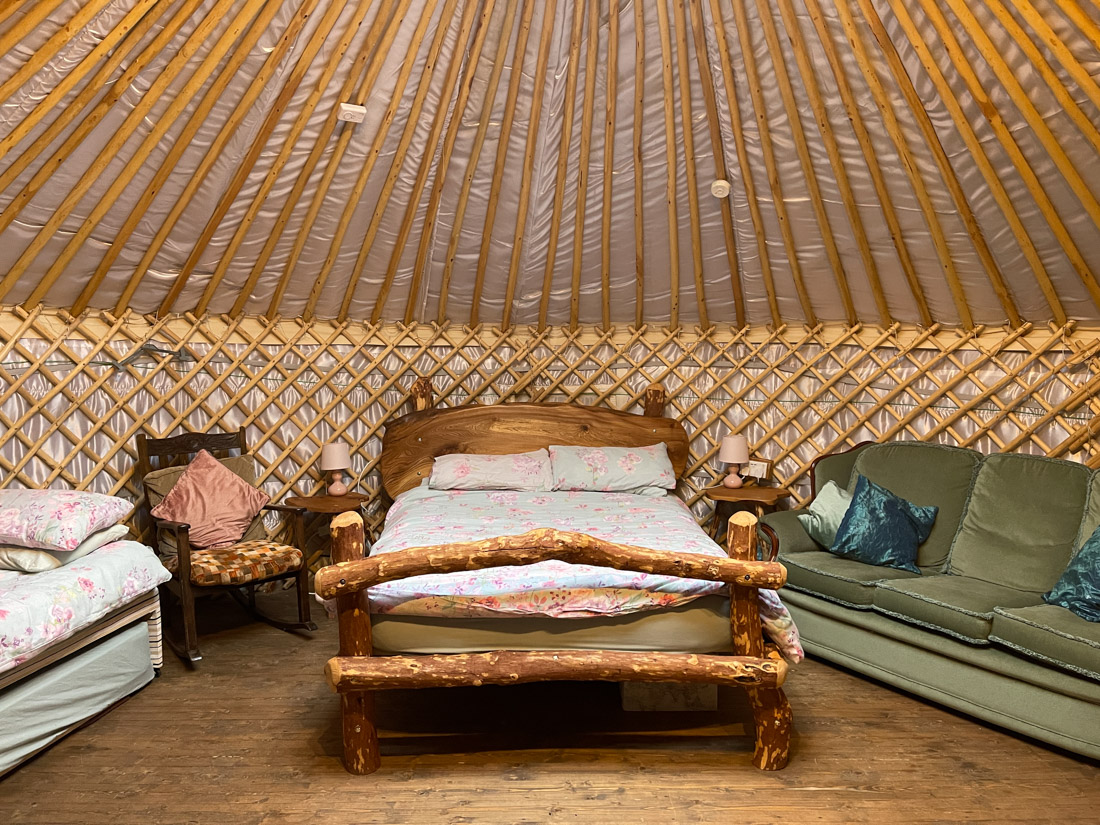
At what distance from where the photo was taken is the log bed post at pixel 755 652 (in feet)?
8.86

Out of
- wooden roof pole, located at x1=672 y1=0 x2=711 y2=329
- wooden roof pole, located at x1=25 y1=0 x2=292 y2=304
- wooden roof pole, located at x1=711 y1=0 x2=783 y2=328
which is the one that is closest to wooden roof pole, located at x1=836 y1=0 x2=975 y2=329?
wooden roof pole, located at x1=711 y1=0 x2=783 y2=328

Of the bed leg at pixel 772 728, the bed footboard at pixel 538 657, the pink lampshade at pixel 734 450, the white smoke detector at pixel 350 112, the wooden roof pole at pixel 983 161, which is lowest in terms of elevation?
the bed leg at pixel 772 728

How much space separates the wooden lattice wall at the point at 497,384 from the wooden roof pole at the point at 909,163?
1.00ft

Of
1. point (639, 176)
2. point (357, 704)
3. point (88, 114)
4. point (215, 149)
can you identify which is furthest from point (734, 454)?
point (88, 114)

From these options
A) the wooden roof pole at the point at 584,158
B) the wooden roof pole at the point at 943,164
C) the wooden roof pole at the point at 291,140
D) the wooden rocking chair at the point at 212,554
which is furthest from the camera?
the wooden rocking chair at the point at 212,554

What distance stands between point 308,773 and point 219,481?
1.98 metres

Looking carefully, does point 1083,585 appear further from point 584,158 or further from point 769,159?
point 584,158

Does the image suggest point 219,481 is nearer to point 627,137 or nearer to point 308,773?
point 308,773

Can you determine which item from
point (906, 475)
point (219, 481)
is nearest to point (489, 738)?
point (219, 481)

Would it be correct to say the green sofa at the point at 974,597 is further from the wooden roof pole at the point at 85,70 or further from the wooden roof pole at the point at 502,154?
the wooden roof pole at the point at 85,70

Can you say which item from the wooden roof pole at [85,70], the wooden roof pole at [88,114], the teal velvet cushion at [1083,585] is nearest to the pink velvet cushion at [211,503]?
the wooden roof pole at [88,114]

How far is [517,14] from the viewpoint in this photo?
10.4 ft

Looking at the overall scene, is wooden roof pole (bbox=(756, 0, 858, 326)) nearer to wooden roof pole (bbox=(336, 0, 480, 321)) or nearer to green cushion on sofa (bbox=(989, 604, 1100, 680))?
wooden roof pole (bbox=(336, 0, 480, 321))

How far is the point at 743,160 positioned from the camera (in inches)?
150
